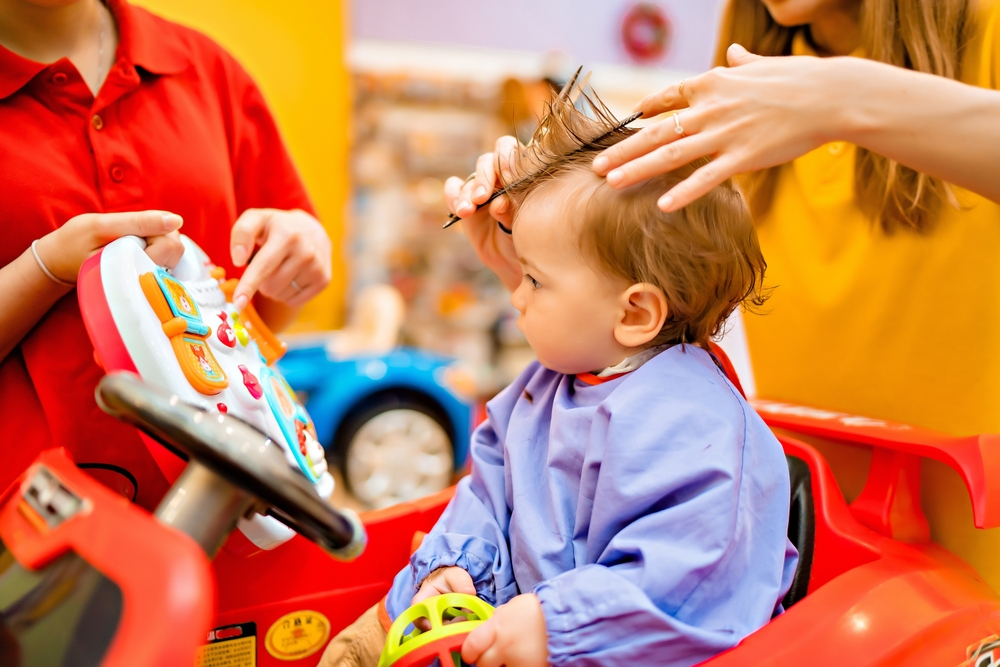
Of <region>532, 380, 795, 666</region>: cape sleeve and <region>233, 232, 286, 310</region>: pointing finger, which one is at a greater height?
<region>233, 232, 286, 310</region>: pointing finger

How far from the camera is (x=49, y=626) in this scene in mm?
417

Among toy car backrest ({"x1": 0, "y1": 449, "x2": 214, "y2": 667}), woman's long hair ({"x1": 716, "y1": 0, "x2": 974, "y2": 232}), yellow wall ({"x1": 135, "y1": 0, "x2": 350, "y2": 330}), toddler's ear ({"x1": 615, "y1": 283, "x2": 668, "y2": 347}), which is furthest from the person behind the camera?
yellow wall ({"x1": 135, "y1": 0, "x2": 350, "y2": 330})

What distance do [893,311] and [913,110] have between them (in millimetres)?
336

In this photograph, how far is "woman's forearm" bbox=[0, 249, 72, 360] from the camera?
24.8 inches

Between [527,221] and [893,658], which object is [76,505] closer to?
[527,221]

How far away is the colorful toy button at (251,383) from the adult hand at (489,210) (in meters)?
0.28

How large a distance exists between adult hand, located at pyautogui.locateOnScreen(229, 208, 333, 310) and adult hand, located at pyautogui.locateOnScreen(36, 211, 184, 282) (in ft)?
0.40

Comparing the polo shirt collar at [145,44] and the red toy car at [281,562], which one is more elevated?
the polo shirt collar at [145,44]

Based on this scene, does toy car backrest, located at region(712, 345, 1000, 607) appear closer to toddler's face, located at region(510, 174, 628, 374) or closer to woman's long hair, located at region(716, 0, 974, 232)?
toddler's face, located at region(510, 174, 628, 374)

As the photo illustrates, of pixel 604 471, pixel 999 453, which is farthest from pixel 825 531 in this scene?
pixel 604 471

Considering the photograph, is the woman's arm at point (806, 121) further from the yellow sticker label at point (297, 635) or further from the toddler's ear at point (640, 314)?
the yellow sticker label at point (297, 635)

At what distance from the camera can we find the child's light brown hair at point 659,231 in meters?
0.67

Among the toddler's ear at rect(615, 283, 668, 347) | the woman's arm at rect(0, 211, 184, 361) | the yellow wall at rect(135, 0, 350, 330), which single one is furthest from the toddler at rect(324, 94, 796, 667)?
the yellow wall at rect(135, 0, 350, 330)

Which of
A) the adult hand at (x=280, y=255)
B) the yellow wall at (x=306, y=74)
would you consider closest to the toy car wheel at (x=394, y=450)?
the yellow wall at (x=306, y=74)
